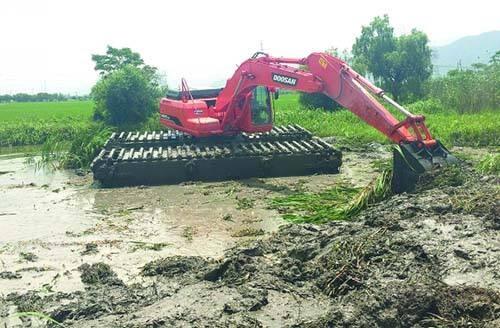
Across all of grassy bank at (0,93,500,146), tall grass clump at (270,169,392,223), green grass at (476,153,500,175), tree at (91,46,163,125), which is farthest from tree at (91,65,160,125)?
green grass at (476,153,500,175)

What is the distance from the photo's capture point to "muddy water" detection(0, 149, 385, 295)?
7379 mm

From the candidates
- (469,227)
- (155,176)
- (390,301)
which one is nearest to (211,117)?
(155,176)

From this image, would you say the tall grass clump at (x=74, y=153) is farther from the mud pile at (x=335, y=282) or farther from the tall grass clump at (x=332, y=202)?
the mud pile at (x=335, y=282)

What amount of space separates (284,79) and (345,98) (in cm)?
184

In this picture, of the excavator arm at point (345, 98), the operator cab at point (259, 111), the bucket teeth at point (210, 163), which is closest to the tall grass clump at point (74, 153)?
the bucket teeth at point (210, 163)

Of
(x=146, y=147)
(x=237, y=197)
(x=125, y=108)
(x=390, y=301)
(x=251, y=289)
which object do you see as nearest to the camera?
(x=390, y=301)

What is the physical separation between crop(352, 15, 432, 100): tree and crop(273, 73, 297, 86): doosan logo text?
24.1 meters

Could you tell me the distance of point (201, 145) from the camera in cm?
1405

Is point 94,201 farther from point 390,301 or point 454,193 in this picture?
point 390,301

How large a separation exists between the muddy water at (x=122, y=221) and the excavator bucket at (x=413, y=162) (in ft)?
6.33

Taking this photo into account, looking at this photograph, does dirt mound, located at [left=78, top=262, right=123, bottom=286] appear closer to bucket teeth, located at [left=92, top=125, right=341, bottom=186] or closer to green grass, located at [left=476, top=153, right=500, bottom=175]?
bucket teeth, located at [left=92, top=125, right=341, bottom=186]

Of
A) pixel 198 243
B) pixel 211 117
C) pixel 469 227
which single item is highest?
pixel 211 117

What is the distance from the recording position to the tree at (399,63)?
36.5 m

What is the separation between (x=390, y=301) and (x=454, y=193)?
332 centimetres
